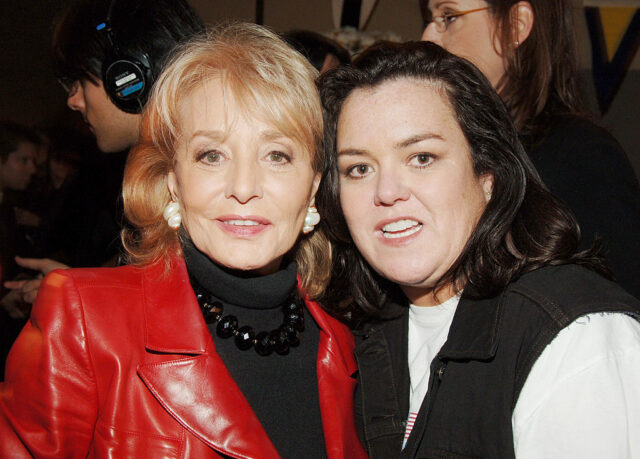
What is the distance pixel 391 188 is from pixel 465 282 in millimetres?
421

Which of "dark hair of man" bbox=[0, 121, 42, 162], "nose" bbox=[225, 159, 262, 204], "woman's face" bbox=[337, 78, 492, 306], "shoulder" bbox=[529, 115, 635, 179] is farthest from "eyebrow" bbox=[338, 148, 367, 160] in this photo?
"dark hair of man" bbox=[0, 121, 42, 162]

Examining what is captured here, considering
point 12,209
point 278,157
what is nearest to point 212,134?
point 278,157

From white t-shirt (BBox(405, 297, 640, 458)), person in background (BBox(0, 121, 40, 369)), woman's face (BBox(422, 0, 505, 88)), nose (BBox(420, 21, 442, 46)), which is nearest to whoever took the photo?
white t-shirt (BBox(405, 297, 640, 458))

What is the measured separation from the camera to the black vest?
1.44 meters

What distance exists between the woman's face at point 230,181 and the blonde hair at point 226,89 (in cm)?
5

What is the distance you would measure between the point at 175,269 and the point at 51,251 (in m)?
1.68

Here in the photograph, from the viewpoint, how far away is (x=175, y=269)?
5.65ft

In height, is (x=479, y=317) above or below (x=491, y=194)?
below

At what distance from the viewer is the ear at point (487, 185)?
1.81 meters

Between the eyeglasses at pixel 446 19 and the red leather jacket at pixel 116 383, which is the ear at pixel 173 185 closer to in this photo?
the red leather jacket at pixel 116 383

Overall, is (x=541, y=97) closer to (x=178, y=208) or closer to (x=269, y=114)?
(x=269, y=114)

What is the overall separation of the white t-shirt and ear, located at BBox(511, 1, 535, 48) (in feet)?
4.72

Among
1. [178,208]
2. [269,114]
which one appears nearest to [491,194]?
[269,114]

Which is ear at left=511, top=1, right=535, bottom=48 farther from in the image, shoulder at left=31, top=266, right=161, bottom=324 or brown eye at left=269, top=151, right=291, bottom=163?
shoulder at left=31, top=266, right=161, bottom=324
